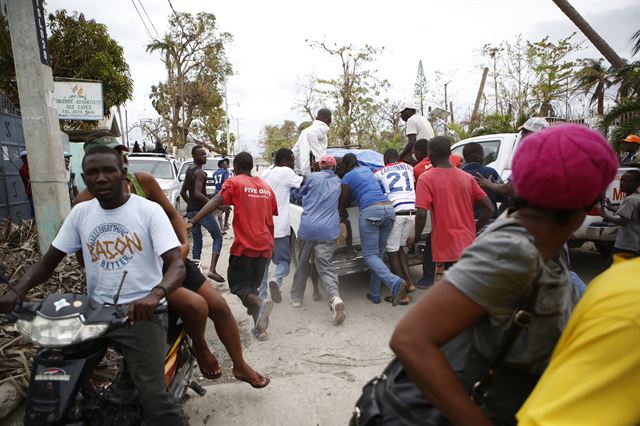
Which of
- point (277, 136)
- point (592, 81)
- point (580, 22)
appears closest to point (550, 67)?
point (592, 81)

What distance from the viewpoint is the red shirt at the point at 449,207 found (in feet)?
13.4

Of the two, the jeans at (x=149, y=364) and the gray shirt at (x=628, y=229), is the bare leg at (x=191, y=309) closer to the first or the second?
the jeans at (x=149, y=364)

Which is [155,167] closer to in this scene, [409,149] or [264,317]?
[409,149]

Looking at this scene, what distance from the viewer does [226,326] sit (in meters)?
3.02

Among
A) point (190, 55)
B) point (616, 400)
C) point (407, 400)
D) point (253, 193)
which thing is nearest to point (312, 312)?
point (253, 193)

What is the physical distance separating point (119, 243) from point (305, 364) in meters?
2.31

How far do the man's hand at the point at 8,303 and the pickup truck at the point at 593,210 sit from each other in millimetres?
4822

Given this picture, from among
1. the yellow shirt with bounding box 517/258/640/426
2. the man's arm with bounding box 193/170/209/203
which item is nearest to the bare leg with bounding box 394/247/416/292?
the man's arm with bounding box 193/170/209/203

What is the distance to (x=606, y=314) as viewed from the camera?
886 mm

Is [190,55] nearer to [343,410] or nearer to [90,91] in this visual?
[90,91]

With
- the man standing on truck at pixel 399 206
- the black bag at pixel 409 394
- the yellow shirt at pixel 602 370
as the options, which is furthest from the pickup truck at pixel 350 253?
the yellow shirt at pixel 602 370

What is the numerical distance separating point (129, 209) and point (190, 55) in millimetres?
28244

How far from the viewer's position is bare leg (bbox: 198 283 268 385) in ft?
9.72

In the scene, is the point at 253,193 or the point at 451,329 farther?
the point at 253,193
